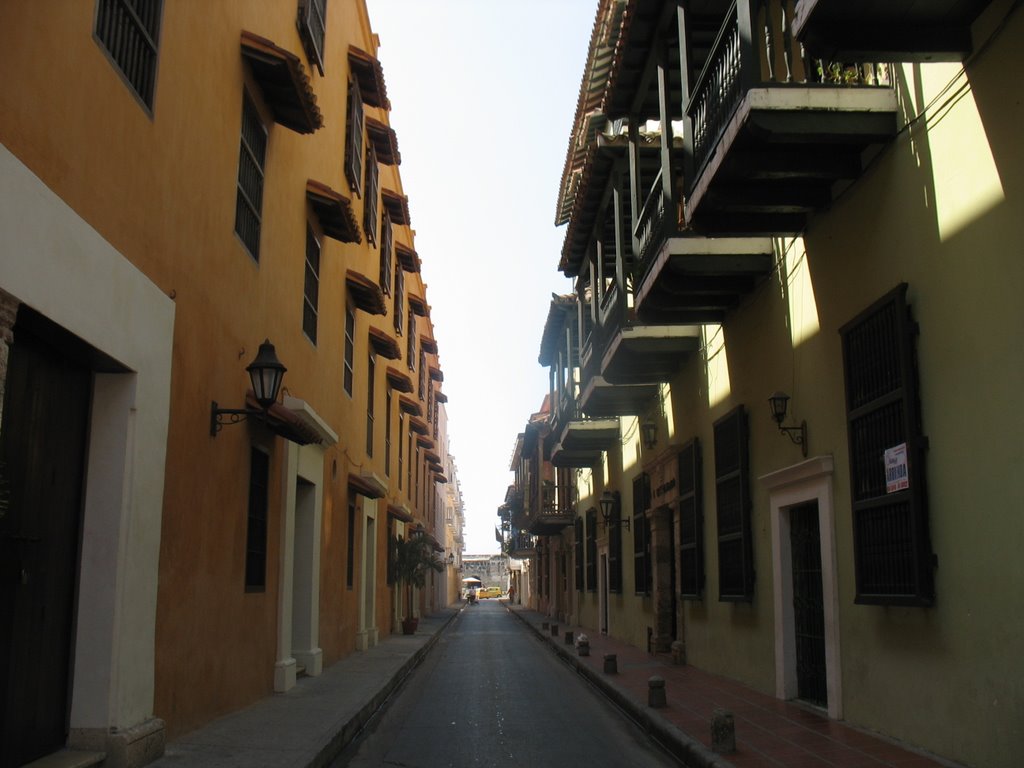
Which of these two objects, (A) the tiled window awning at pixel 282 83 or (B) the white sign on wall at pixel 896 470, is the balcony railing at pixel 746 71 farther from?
(A) the tiled window awning at pixel 282 83

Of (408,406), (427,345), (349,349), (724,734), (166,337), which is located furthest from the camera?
(427,345)

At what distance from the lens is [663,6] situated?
11133 millimetres

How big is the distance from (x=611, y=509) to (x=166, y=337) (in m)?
15.1

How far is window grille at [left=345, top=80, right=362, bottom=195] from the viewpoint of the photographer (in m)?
15.9

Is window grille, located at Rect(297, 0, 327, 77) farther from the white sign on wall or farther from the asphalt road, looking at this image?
the white sign on wall

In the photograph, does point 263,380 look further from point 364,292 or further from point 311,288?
point 364,292

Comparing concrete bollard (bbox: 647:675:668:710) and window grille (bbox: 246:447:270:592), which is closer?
concrete bollard (bbox: 647:675:668:710)

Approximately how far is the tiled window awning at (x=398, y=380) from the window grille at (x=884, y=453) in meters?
15.6

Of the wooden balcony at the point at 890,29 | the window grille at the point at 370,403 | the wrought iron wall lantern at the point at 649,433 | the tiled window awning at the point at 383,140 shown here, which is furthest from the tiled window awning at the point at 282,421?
the window grille at the point at 370,403

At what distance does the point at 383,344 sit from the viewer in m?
20.0

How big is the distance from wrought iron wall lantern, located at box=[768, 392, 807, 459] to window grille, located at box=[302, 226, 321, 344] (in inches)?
237

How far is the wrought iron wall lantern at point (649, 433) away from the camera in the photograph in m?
17.3

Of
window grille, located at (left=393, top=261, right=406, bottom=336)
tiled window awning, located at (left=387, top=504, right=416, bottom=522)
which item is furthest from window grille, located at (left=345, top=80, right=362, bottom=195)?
tiled window awning, located at (left=387, top=504, right=416, bottom=522)

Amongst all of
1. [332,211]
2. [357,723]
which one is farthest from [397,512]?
[357,723]
